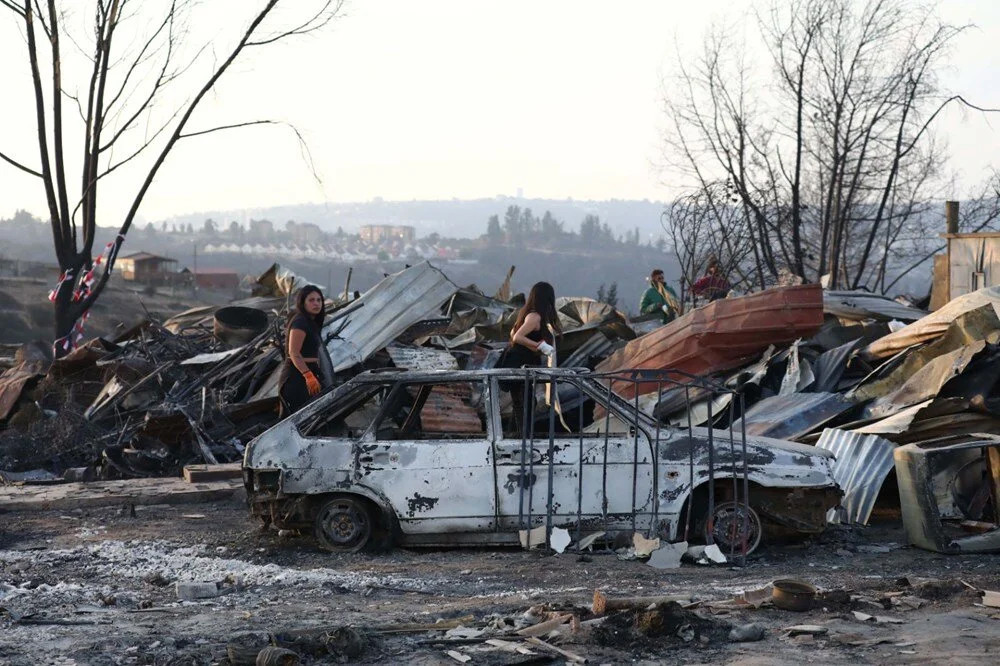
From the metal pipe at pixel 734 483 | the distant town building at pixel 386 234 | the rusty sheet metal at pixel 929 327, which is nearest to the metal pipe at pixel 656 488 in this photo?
the metal pipe at pixel 734 483

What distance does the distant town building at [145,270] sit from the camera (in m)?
75.0

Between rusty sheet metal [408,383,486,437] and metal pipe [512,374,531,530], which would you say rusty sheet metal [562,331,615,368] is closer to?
rusty sheet metal [408,383,486,437]

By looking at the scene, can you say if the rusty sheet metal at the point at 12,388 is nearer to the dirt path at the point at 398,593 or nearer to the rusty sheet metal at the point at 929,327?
the dirt path at the point at 398,593

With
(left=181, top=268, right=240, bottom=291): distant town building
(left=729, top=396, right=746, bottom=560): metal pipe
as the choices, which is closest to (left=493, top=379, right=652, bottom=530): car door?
(left=729, top=396, right=746, bottom=560): metal pipe

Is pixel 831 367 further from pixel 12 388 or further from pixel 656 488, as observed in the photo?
pixel 12 388

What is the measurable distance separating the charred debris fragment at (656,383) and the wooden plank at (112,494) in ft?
3.88

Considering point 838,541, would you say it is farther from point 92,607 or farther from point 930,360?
point 92,607

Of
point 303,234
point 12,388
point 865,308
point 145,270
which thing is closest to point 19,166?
point 12,388

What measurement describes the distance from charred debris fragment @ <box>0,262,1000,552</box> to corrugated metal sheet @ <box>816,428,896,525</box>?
0.04ft

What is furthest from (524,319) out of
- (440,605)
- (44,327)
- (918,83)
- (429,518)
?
(44,327)

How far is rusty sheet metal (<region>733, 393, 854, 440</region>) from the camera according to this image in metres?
11.3

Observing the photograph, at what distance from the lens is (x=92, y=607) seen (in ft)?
23.2

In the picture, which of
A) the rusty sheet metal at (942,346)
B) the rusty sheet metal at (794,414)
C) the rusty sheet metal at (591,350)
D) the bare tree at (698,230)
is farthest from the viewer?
the bare tree at (698,230)

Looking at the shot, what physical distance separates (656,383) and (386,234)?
17503cm
